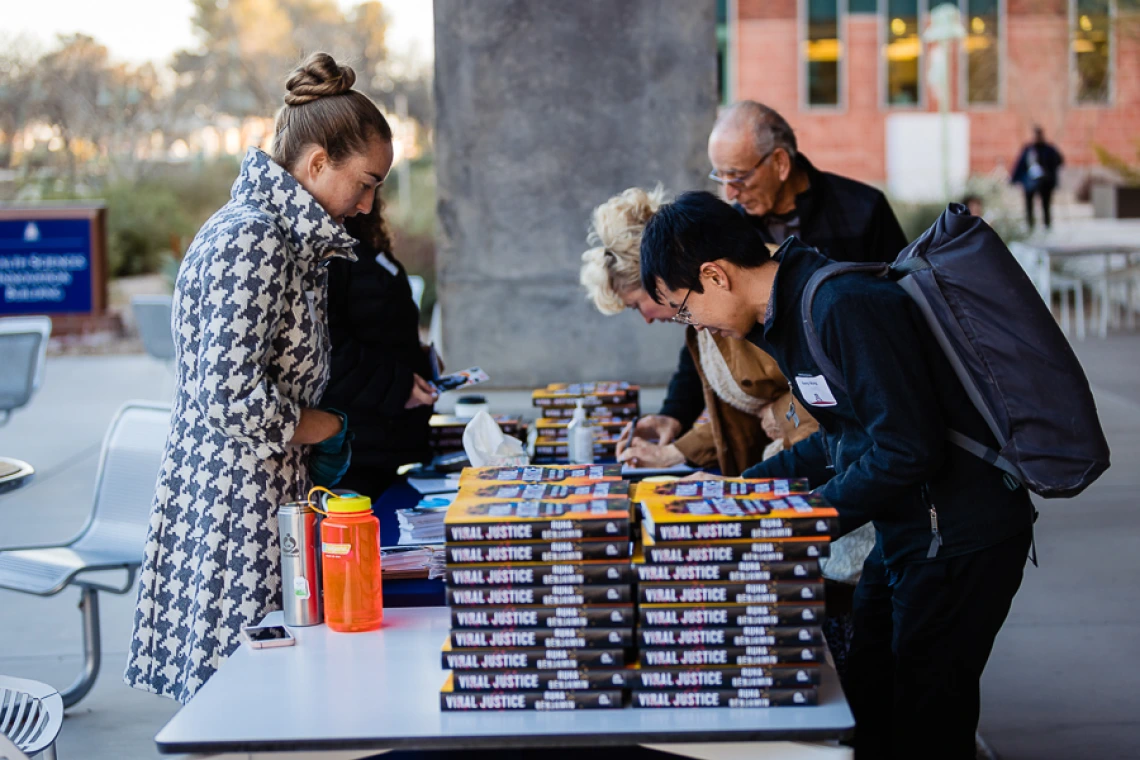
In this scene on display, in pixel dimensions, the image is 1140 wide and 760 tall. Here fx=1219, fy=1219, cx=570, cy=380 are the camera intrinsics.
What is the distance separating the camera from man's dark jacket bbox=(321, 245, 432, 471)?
3.40 m

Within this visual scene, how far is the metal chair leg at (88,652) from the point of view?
4016mm

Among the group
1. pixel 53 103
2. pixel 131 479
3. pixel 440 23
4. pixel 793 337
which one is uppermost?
pixel 53 103

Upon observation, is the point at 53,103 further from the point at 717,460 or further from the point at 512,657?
the point at 512,657

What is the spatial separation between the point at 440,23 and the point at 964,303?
420cm

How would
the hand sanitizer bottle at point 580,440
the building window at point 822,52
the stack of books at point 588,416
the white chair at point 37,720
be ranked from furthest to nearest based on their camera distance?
the building window at point 822,52, the stack of books at point 588,416, the hand sanitizer bottle at point 580,440, the white chair at point 37,720

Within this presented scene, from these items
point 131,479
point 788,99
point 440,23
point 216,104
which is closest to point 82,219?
point 440,23

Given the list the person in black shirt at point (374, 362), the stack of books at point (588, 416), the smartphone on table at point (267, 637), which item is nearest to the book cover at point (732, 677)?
the smartphone on table at point (267, 637)

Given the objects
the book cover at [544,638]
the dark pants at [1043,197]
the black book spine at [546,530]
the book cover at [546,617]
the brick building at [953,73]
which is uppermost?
the brick building at [953,73]

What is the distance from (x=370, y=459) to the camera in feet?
11.5

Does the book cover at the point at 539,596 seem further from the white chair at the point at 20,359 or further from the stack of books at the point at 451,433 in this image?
the white chair at the point at 20,359

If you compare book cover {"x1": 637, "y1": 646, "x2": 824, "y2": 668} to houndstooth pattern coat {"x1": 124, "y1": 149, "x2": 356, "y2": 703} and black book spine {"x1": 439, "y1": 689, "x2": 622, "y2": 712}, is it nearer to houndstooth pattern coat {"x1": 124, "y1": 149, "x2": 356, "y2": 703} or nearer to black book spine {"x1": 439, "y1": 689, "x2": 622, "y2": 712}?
black book spine {"x1": 439, "y1": 689, "x2": 622, "y2": 712}

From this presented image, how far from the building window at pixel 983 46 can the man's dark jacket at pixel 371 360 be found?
94.7ft

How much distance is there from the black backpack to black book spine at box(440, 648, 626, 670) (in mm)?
661

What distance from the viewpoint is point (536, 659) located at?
1.83 metres
